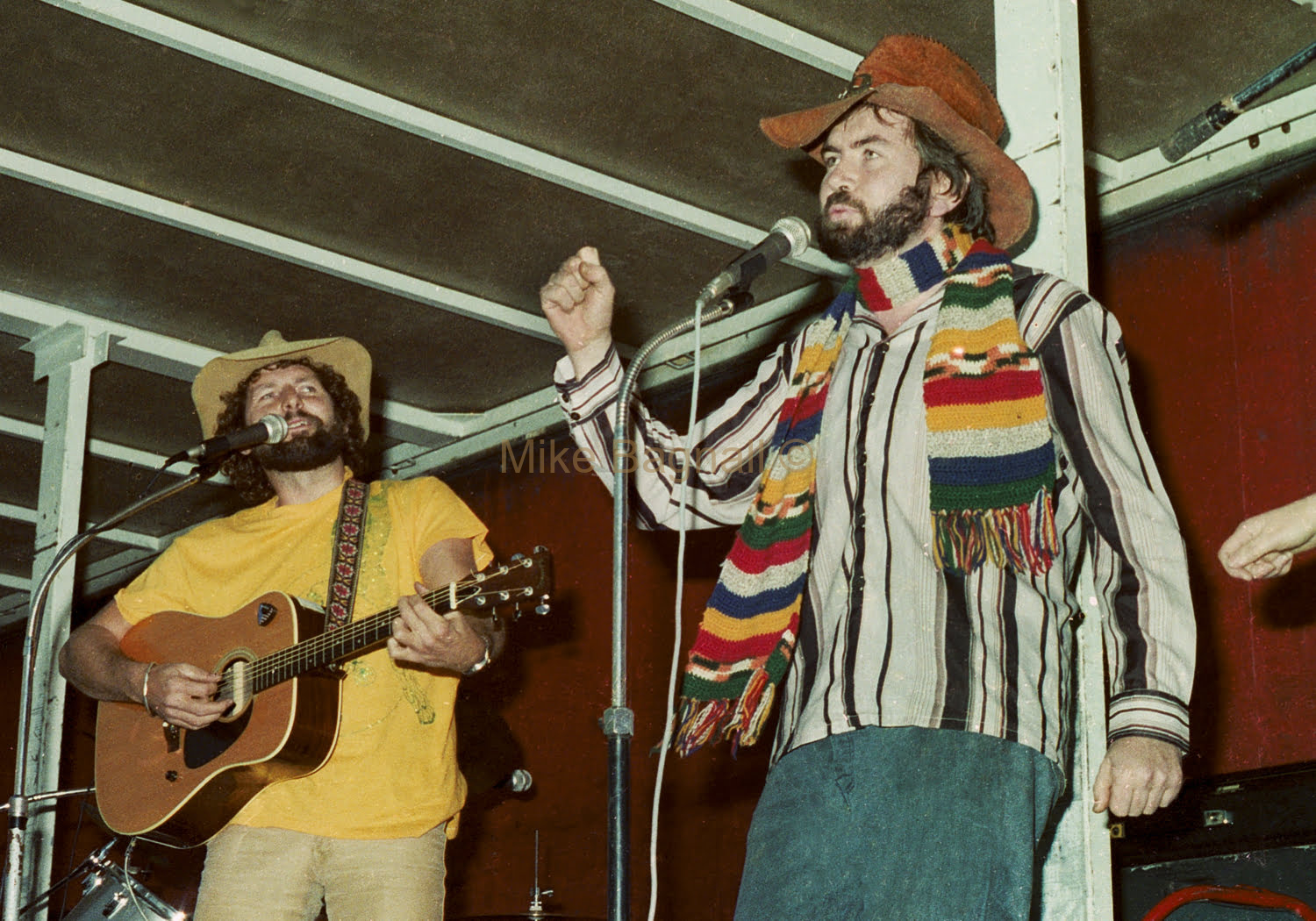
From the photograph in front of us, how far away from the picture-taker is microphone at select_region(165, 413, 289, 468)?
3869mm

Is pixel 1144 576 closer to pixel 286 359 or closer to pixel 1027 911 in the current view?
pixel 1027 911

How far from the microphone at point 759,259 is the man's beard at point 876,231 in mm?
193

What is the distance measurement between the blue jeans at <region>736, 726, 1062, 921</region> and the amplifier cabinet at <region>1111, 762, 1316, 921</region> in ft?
7.29

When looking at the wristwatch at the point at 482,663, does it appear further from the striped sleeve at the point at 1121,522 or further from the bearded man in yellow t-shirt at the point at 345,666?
the striped sleeve at the point at 1121,522

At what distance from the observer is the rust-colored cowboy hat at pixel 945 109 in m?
2.87

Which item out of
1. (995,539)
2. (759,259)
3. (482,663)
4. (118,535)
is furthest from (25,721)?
(118,535)

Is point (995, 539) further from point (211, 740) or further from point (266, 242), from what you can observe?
point (266, 242)

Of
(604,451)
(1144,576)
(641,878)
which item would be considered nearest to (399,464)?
(641,878)

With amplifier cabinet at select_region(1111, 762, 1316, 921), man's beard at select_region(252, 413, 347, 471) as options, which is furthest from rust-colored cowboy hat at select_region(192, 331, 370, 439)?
amplifier cabinet at select_region(1111, 762, 1316, 921)

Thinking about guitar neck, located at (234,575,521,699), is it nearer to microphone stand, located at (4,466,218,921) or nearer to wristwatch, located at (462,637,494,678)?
wristwatch, located at (462,637,494,678)

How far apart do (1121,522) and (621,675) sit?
767 millimetres

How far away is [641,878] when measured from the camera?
22.7 ft

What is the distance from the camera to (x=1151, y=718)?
2.19 meters

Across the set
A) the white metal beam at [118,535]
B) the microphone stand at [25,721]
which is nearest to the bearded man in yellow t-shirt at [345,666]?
the microphone stand at [25,721]
